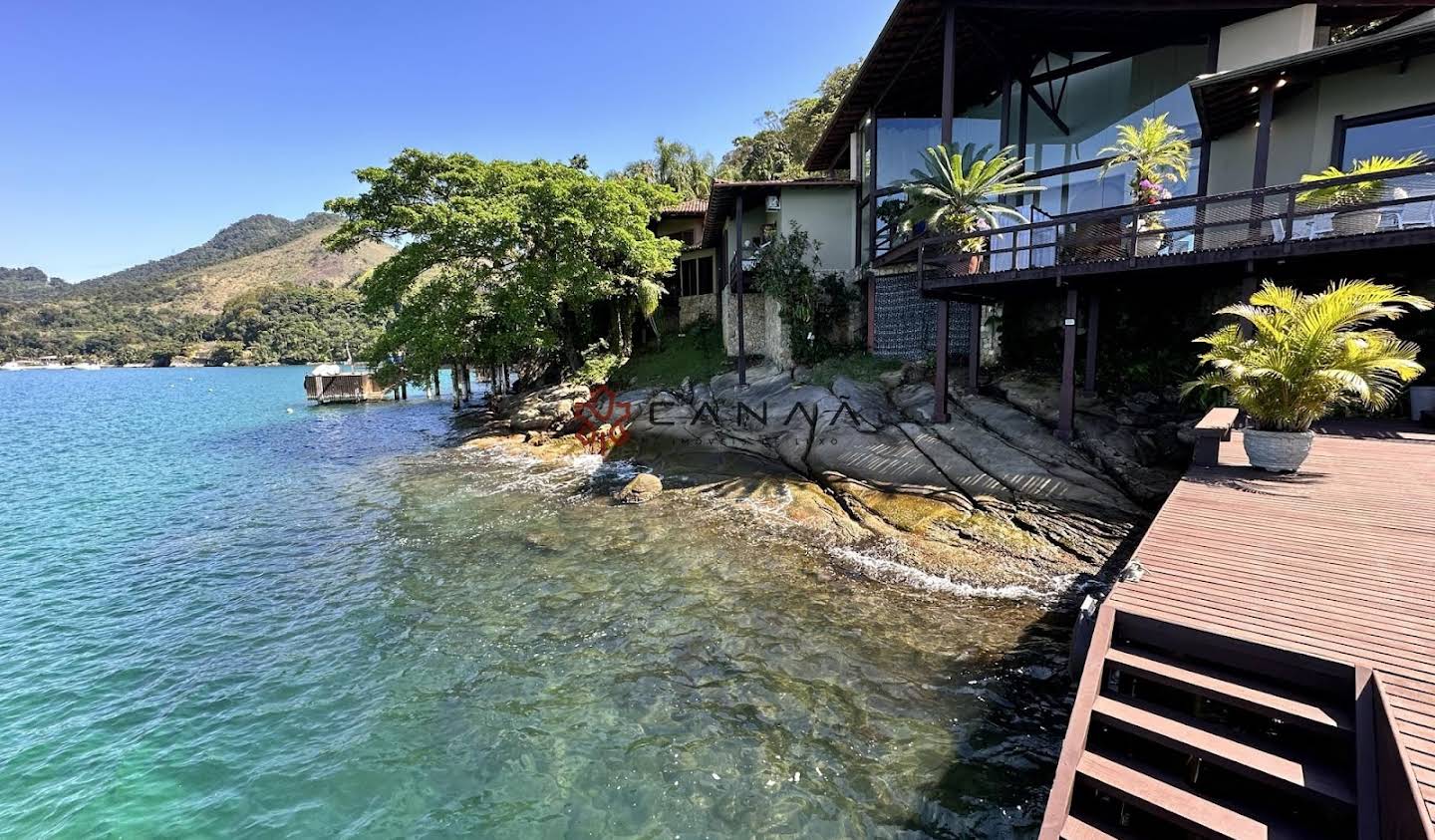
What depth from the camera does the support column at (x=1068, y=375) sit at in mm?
12445

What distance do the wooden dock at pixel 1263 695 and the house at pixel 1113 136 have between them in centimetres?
698

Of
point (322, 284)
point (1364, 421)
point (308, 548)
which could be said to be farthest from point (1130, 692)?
point (322, 284)

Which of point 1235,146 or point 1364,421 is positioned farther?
point 1235,146

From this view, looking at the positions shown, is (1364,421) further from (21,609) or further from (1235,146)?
(21,609)

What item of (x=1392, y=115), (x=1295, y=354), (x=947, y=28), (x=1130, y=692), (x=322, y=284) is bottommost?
(x=1130, y=692)

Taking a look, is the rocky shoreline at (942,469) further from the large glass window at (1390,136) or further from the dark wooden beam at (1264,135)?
the large glass window at (1390,136)

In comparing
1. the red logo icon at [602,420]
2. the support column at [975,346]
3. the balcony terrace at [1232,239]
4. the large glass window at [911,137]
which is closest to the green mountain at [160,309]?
the red logo icon at [602,420]

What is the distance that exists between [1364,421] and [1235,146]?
7929 mm

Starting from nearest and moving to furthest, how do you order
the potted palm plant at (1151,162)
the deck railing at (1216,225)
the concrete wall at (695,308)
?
the deck railing at (1216,225) → the potted palm plant at (1151,162) → the concrete wall at (695,308)

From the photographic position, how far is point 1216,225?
10688 millimetres

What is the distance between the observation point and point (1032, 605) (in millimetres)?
8680

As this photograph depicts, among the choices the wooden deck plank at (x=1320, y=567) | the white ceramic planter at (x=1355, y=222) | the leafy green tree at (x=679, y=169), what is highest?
the leafy green tree at (x=679, y=169)

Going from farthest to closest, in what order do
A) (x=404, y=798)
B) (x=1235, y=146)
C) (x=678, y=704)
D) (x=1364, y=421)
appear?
(x=1235, y=146)
(x=1364, y=421)
(x=678, y=704)
(x=404, y=798)

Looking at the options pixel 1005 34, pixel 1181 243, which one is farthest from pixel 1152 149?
pixel 1005 34
